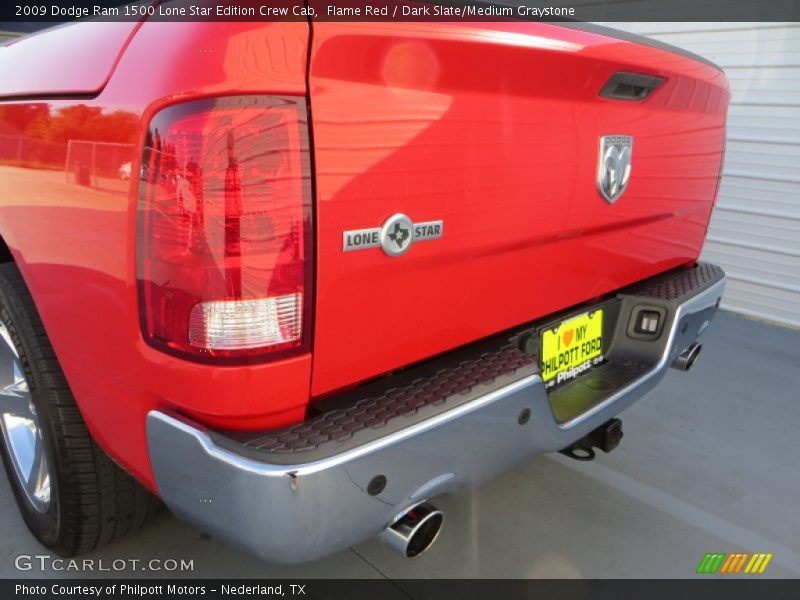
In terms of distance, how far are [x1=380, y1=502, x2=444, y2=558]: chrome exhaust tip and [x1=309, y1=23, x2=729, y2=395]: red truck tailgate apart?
1.15 feet

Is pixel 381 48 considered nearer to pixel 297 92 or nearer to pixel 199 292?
pixel 297 92

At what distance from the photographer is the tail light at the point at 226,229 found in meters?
1.20

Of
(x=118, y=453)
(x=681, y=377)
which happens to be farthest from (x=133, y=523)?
(x=681, y=377)

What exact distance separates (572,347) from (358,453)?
1.03m

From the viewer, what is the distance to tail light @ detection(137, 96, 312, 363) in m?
1.20

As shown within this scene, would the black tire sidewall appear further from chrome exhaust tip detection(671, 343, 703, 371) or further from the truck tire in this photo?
chrome exhaust tip detection(671, 343, 703, 371)

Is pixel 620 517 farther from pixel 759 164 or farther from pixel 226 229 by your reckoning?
pixel 759 164

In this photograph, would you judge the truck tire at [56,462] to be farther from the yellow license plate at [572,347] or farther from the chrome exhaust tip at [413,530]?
the yellow license plate at [572,347]

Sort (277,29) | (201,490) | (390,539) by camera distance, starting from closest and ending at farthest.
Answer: (277,29) → (201,490) → (390,539)

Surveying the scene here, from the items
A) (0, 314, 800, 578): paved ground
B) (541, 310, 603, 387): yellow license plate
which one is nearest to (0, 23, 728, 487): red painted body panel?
(541, 310, 603, 387): yellow license plate

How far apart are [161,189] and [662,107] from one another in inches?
63.9

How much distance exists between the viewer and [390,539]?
151 cm

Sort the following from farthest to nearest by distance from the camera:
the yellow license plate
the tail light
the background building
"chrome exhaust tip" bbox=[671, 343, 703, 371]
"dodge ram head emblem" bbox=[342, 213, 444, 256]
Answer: the background building → "chrome exhaust tip" bbox=[671, 343, 703, 371] → the yellow license plate → "dodge ram head emblem" bbox=[342, 213, 444, 256] → the tail light

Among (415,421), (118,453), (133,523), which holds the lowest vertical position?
(133,523)
